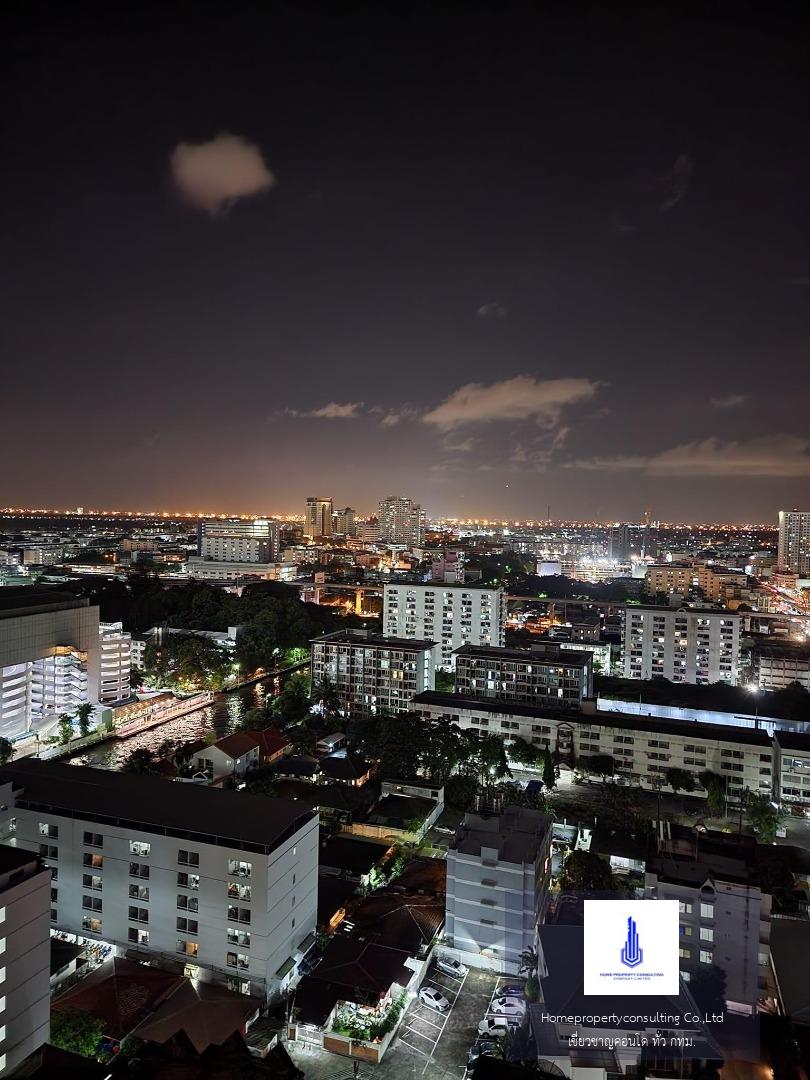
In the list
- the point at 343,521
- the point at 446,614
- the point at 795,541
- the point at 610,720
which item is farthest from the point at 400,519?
the point at 610,720

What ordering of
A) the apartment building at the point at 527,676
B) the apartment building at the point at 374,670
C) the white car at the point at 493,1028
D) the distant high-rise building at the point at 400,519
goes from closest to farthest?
1. the white car at the point at 493,1028
2. the apartment building at the point at 527,676
3. the apartment building at the point at 374,670
4. the distant high-rise building at the point at 400,519

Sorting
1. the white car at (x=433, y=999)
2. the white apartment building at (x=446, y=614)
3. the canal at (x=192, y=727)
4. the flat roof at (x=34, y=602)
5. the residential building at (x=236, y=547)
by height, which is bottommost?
the white car at (x=433, y=999)

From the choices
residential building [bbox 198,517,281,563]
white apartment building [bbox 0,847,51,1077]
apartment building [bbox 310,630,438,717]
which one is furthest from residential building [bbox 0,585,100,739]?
residential building [bbox 198,517,281,563]

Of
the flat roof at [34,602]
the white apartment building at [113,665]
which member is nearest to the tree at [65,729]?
the white apartment building at [113,665]

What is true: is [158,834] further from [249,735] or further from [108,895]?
[249,735]

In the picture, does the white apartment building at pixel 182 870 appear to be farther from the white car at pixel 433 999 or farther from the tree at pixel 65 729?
the tree at pixel 65 729

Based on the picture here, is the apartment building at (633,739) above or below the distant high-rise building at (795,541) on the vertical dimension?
below

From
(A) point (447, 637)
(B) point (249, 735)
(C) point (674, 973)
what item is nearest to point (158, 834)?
(C) point (674, 973)
